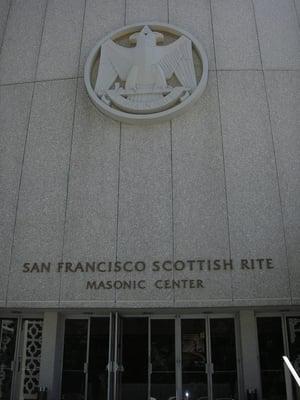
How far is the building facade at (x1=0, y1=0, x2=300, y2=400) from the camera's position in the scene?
11.0 meters

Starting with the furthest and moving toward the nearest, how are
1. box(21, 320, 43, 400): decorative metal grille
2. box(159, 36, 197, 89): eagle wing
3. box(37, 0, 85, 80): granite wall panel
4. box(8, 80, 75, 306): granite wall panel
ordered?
box(37, 0, 85, 80): granite wall panel < box(159, 36, 197, 89): eagle wing < box(21, 320, 43, 400): decorative metal grille < box(8, 80, 75, 306): granite wall panel

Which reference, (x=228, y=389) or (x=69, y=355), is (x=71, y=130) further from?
(x=228, y=389)

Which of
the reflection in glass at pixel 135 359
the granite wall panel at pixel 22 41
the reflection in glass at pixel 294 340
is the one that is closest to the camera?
the reflection in glass at pixel 294 340

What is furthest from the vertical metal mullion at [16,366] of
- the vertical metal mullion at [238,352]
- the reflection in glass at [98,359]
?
the vertical metal mullion at [238,352]

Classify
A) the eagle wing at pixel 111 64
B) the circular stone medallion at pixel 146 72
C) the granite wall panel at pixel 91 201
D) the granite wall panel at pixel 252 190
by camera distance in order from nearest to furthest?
the granite wall panel at pixel 252 190
the granite wall panel at pixel 91 201
the circular stone medallion at pixel 146 72
the eagle wing at pixel 111 64

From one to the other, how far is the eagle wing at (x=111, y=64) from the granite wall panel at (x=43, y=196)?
2.78ft

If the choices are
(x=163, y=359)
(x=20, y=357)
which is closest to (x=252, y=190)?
(x=163, y=359)

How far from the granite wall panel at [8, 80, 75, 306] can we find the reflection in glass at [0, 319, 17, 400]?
1.82m

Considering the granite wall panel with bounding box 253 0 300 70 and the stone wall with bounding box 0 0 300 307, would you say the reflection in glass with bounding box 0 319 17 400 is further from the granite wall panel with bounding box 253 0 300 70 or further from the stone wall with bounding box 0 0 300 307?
the granite wall panel with bounding box 253 0 300 70

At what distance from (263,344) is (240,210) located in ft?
11.0

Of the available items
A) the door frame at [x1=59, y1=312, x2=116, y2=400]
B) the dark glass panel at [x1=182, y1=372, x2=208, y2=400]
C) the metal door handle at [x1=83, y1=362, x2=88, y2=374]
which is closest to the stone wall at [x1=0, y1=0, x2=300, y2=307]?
the door frame at [x1=59, y1=312, x2=116, y2=400]

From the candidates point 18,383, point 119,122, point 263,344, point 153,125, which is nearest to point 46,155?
point 119,122

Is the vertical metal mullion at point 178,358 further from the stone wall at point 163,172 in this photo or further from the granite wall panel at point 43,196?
the granite wall panel at point 43,196

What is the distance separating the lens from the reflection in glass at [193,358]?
11641 millimetres
